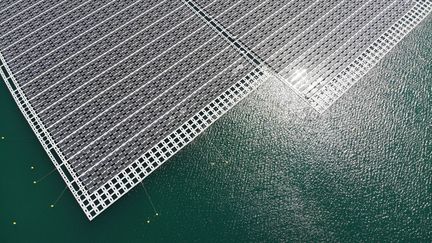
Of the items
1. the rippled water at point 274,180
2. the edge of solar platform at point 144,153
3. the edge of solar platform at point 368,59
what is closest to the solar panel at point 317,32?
the edge of solar platform at point 368,59

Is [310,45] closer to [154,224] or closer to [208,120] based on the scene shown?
[208,120]

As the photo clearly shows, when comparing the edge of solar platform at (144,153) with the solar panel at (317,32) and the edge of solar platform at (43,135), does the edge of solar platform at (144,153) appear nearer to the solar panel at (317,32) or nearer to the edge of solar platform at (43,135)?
the edge of solar platform at (43,135)

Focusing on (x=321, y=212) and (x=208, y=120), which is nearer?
(x=321, y=212)

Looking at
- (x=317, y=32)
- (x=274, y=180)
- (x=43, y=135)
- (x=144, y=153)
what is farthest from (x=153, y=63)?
(x=317, y=32)

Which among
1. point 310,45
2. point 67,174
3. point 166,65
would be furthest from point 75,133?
point 310,45

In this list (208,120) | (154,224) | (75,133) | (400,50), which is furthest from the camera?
(400,50)
